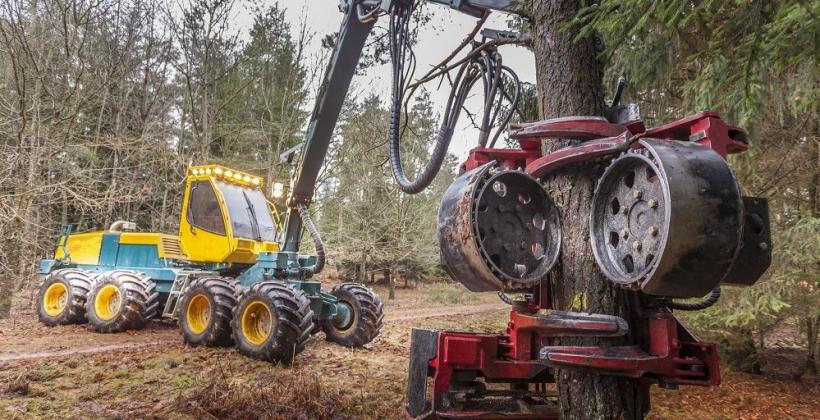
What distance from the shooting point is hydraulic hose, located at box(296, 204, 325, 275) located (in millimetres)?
6805

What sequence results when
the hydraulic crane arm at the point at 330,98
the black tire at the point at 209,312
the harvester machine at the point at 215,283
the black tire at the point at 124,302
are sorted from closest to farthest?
the harvester machine at the point at 215,283 → the hydraulic crane arm at the point at 330,98 → the black tire at the point at 209,312 → the black tire at the point at 124,302

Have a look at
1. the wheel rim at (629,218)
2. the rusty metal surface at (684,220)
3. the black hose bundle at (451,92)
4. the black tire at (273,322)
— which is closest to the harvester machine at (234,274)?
the black tire at (273,322)

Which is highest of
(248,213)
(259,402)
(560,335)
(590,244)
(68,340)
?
(248,213)

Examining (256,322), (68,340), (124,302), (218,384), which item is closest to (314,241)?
(256,322)

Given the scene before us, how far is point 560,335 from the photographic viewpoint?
162cm

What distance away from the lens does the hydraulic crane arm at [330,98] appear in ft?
19.7

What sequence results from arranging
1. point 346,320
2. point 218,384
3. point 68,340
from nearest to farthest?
point 218,384 → point 68,340 → point 346,320

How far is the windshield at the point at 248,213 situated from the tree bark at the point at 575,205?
6.32m

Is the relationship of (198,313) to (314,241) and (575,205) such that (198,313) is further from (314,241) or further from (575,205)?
(575,205)

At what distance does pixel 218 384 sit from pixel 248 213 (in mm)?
4161

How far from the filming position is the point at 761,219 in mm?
1512

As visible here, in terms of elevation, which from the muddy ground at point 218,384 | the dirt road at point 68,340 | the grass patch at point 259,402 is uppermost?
the grass patch at point 259,402

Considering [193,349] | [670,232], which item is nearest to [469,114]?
[670,232]

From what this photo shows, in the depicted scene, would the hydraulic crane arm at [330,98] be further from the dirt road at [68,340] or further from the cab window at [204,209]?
the dirt road at [68,340]
